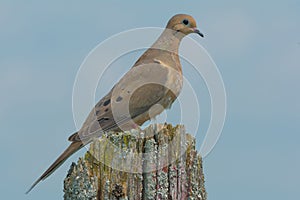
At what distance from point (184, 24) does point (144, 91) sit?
1.43 m

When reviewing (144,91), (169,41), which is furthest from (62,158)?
(169,41)

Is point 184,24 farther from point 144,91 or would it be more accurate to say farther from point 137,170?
point 137,170

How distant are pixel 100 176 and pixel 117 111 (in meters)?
3.10

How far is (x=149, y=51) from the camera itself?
8969mm

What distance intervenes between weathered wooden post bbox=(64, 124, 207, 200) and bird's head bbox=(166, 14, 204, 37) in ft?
14.4

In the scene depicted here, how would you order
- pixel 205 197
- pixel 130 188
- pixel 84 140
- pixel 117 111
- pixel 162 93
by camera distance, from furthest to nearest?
pixel 162 93 < pixel 117 111 < pixel 84 140 < pixel 205 197 < pixel 130 188

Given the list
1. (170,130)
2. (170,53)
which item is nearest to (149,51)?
(170,53)

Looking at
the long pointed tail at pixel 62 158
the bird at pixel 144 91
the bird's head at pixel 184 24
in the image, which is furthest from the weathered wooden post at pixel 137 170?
the bird's head at pixel 184 24

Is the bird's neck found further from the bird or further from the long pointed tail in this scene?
the long pointed tail

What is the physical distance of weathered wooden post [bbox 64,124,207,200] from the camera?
4.84 metres

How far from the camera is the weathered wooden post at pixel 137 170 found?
4.84m

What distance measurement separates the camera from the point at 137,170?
16.0 feet

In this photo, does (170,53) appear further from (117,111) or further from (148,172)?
(148,172)

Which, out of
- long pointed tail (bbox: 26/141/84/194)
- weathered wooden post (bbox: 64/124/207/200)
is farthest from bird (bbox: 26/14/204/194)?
weathered wooden post (bbox: 64/124/207/200)
